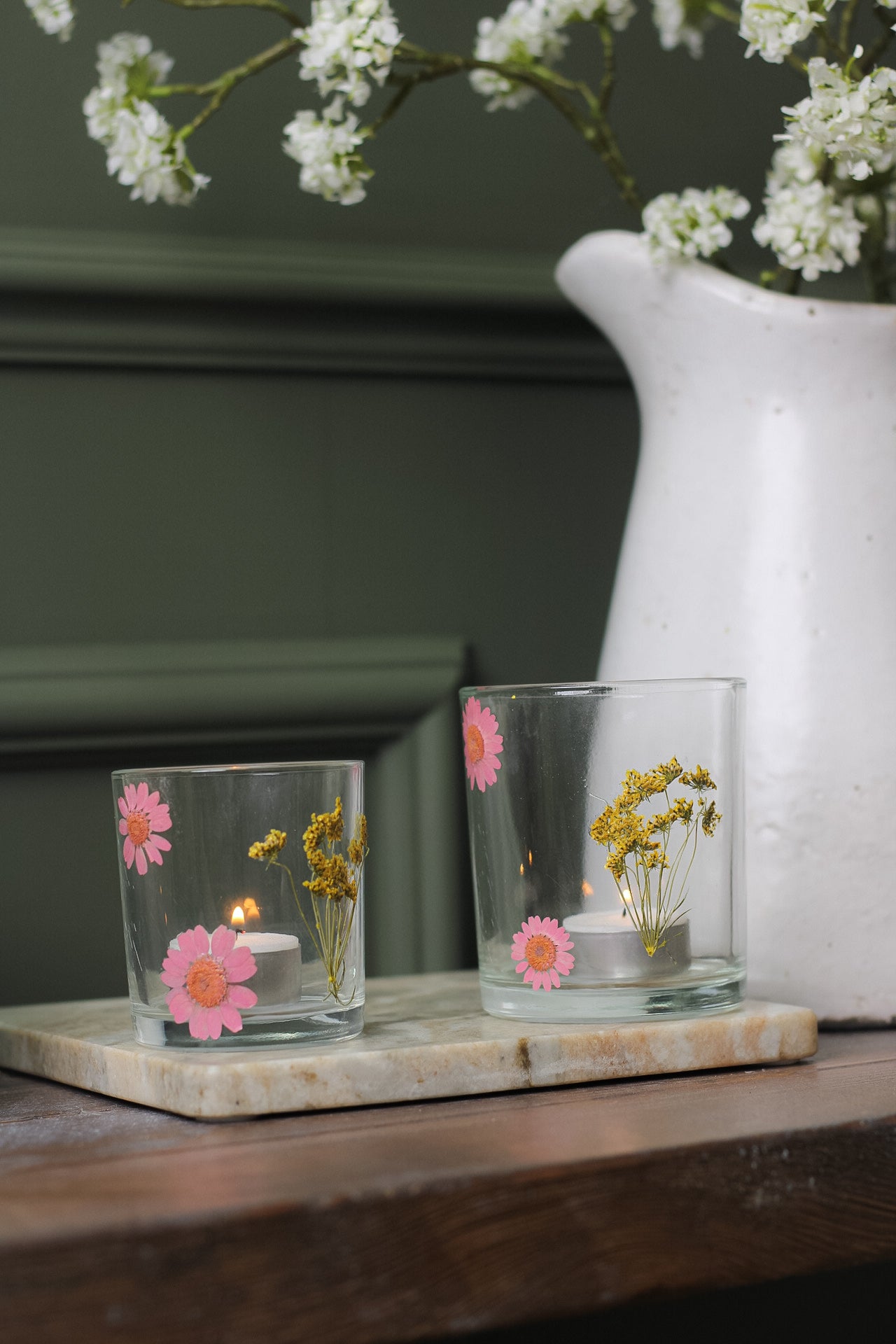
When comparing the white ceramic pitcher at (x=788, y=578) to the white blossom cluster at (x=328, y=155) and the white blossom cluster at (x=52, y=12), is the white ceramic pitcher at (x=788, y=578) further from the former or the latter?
the white blossom cluster at (x=52, y=12)

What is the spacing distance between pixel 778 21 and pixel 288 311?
0.30 m

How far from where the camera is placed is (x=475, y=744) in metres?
0.56

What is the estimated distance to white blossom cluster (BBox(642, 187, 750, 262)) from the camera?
631mm

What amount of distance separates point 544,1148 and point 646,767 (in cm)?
18

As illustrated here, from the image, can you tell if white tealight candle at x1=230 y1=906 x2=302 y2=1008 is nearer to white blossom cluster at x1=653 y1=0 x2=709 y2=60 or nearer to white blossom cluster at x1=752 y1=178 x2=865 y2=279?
white blossom cluster at x1=752 y1=178 x2=865 y2=279

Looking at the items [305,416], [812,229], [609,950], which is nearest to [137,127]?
[305,416]

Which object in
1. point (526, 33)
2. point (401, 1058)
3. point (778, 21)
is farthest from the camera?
point (526, 33)

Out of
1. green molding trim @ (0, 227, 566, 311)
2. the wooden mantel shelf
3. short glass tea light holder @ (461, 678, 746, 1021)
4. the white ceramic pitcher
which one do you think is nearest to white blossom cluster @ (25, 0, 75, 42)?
green molding trim @ (0, 227, 566, 311)

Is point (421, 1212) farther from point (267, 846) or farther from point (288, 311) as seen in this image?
point (288, 311)

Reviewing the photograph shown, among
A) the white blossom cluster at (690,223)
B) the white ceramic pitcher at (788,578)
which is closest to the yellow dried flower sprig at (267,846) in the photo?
the white ceramic pitcher at (788,578)

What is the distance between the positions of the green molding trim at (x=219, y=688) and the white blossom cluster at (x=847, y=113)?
1.10 ft

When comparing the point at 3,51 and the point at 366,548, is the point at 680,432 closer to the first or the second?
the point at 366,548

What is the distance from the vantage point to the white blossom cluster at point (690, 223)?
24.8 inches

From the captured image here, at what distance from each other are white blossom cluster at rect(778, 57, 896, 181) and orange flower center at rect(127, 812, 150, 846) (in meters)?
0.37
